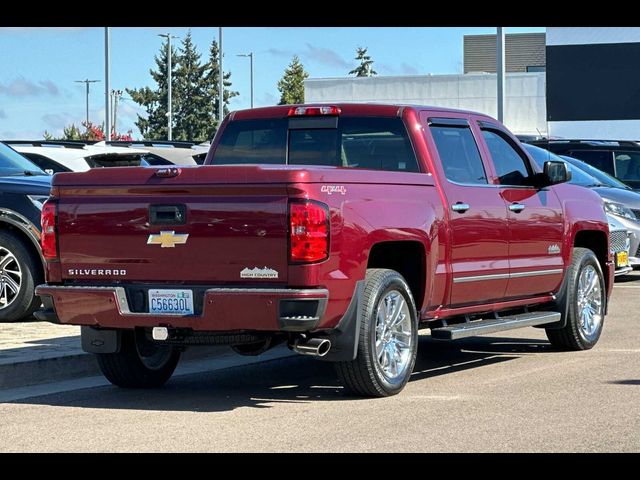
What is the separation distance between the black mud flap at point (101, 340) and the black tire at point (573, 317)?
4093 mm

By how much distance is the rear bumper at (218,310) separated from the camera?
7922mm

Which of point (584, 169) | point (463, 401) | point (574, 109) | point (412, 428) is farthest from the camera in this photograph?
point (574, 109)

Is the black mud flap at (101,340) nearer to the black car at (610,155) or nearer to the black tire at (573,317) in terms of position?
the black tire at (573,317)

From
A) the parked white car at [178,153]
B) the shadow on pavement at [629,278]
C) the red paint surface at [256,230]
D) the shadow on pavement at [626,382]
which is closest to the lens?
the red paint surface at [256,230]

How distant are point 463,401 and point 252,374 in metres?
2.22

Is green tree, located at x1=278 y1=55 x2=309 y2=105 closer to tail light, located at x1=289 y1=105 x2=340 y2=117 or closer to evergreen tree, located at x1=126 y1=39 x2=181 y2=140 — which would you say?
evergreen tree, located at x1=126 y1=39 x2=181 y2=140

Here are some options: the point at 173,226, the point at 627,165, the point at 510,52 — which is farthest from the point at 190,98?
Result: the point at 173,226

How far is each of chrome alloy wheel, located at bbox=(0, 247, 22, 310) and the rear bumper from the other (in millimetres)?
3802

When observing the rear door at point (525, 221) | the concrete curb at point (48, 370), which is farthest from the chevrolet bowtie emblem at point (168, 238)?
the rear door at point (525, 221)

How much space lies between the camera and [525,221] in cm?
1045
